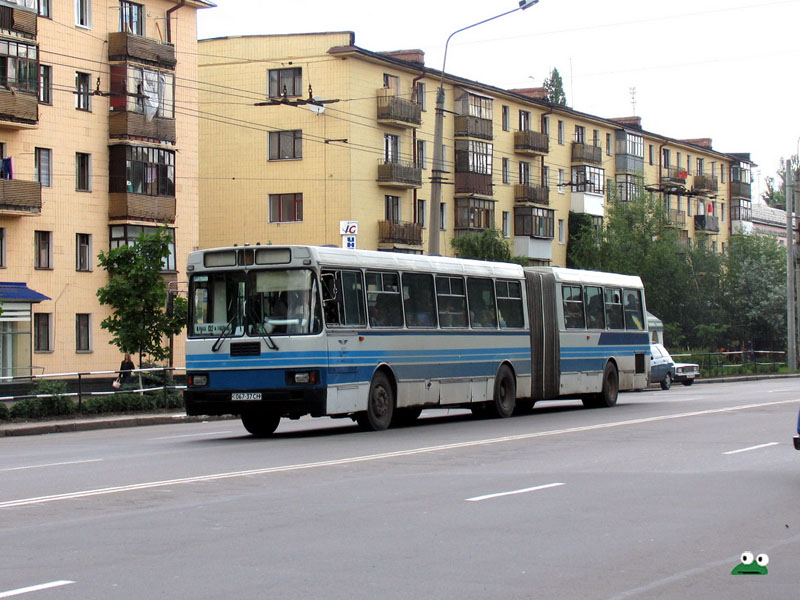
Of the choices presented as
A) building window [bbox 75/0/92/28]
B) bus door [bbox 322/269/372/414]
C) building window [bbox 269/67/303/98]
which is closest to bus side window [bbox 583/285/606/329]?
bus door [bbox 322/269/372/414]

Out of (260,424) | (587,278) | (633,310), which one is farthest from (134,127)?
(260,424)

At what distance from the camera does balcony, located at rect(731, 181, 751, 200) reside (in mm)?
103150

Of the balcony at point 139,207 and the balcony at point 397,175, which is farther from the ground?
the balcony at point 397,175

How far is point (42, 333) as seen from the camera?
46281 mm

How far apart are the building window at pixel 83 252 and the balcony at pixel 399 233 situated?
15549mm

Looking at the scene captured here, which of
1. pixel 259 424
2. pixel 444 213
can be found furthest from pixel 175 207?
pixel 259 424

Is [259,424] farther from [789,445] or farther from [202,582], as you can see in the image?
[202,582]

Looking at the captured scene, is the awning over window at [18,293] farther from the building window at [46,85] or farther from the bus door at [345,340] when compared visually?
the bus door at [345,340]

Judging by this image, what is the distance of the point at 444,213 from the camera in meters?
65.5

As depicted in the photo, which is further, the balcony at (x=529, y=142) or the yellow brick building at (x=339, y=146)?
the balcony at (x=529, y=142)

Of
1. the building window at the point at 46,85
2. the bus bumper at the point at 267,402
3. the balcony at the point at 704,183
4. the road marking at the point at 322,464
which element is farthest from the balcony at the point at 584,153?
the bus bumper at the point at 267,402

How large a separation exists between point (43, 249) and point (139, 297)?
1721cm

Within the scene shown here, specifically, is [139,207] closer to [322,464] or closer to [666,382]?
[666,382]

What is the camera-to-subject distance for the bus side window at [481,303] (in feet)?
79.5
